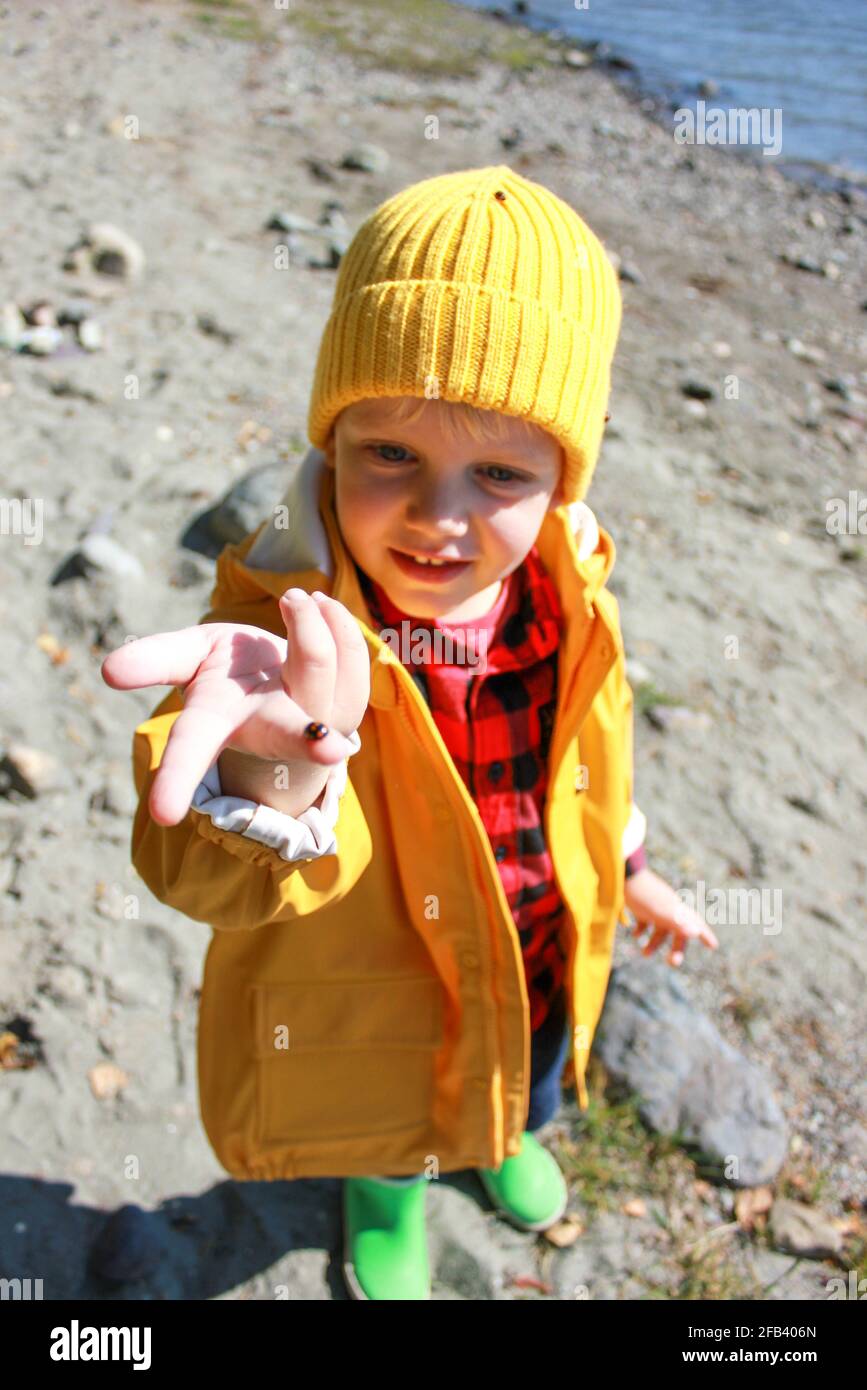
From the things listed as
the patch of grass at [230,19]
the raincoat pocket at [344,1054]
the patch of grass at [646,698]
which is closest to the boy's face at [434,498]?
the raincoat pocket at [344,1054]

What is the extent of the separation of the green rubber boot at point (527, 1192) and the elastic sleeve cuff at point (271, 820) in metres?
1.38

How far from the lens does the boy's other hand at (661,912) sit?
2355 millimetres

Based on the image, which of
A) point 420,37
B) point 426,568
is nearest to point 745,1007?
point 426,568

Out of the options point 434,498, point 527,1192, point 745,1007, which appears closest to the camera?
point 434,498

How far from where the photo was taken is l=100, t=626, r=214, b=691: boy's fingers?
1189 millimetres

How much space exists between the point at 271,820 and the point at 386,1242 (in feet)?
4.69

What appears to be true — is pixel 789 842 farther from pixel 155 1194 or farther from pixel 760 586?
pixel 155 1194

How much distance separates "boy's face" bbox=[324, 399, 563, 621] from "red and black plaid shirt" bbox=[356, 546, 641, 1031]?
14 centimetres

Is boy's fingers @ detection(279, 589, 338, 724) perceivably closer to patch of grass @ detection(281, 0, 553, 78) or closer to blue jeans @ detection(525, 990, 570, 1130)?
blue jeans @ detection(525, 990, 570, 1130)

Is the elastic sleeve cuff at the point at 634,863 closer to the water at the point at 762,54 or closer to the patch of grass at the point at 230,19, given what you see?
the water at the point at 762,54

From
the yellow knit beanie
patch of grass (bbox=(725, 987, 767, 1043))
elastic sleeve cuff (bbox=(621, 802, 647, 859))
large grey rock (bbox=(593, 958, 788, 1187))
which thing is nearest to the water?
patch of grass (bbox=(725, 987, 767, 1043))

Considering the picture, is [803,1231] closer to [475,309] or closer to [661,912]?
[661,912]

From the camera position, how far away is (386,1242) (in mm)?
2365

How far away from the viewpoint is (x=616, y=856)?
2.12 metres
